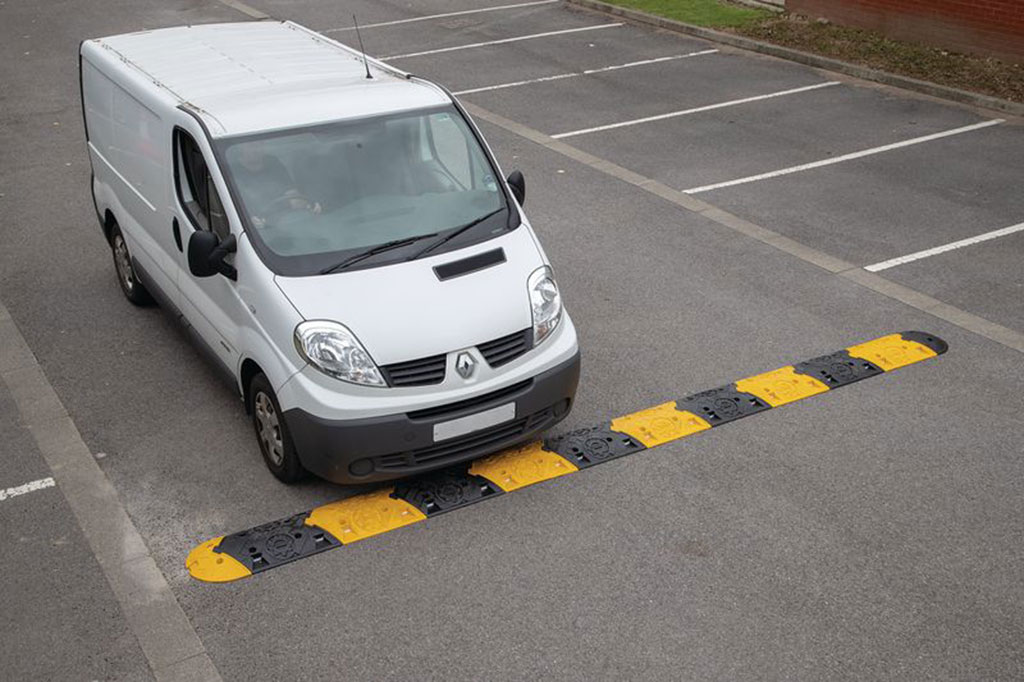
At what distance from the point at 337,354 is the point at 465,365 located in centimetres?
68

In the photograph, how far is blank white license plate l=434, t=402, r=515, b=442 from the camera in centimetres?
623

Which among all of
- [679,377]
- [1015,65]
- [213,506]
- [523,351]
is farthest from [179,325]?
[1015,65]

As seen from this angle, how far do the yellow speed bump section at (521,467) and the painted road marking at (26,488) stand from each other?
242 centimetres

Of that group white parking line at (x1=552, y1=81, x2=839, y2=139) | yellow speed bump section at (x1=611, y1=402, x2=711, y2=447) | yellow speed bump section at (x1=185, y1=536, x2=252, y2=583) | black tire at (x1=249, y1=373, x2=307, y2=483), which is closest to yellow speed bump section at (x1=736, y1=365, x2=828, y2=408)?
yellow speed bump section at (x1=611, y1=402, x2=711, y2=447)

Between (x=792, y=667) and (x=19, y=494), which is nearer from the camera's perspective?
(x=792, y=667)

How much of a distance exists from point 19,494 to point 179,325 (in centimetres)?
166

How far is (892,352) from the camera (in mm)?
7992

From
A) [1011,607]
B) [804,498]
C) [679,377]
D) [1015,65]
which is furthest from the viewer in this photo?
[1015,65]

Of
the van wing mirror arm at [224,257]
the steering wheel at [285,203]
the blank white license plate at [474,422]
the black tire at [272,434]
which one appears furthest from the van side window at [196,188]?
the blank white license plate at [474,422]

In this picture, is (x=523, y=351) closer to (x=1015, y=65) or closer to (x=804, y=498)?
(x=804, y=498)

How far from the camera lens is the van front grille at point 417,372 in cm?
613

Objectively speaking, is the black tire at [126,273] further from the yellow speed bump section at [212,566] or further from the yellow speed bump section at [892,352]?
the yellow speed bump section at [892,352]

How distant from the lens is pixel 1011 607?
5.47m

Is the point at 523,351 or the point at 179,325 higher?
the point at 523,351
